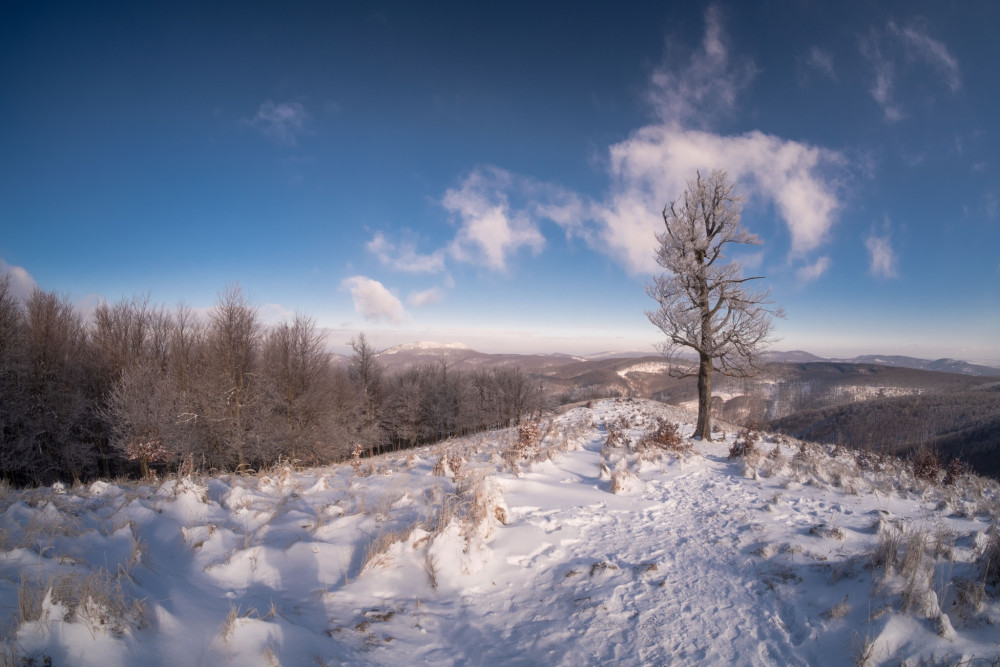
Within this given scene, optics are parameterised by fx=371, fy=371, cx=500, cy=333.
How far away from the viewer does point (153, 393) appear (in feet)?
50.2

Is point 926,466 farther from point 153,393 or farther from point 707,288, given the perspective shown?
point 153,393

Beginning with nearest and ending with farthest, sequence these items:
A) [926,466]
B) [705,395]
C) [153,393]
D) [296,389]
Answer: [926,466]
[705,395]
[153,393]
[296,389]

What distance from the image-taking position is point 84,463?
1734 cm

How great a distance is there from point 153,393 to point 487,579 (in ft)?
60.3

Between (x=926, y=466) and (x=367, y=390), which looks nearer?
(x=926, y=466)

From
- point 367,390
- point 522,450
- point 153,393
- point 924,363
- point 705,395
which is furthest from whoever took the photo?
point 924,363

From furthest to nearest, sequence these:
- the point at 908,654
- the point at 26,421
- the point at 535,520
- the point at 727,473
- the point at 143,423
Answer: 1. the point at 26,421
2. the point at 143,423
3. the point at 727,473
4. the point at 535,520
5. the point at 908,654

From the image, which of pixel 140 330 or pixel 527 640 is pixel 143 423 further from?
pixel 527 640

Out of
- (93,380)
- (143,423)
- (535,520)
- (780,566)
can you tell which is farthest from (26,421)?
(780,566)

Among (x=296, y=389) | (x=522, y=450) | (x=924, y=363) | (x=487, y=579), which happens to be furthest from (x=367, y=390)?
(x=924, y=363)

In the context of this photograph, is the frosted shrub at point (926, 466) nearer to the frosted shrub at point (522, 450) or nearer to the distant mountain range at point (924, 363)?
the frosted shrub at point (522, 450)

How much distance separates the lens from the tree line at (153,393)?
592 inches

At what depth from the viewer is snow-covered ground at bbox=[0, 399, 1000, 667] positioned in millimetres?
2246

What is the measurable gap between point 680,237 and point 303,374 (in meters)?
18.2
